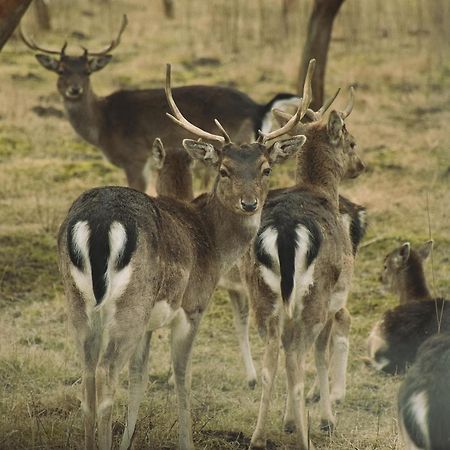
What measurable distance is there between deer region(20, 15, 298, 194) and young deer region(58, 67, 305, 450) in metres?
4.46

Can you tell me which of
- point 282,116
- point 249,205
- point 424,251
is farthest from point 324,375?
point 424,251

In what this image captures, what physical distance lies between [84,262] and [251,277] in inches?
57.6

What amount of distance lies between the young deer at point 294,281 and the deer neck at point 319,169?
18.1 inches

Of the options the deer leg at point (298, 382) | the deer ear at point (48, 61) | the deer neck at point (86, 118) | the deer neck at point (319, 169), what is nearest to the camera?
the deer leg at point (298, 382)

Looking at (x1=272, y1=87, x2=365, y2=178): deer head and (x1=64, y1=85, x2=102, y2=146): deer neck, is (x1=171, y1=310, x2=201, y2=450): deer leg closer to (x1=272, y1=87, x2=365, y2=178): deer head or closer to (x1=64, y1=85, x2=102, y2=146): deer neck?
(x1=272, y1=87, x2=365, y2=178): deer head

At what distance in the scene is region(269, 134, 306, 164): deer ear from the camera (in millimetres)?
6398

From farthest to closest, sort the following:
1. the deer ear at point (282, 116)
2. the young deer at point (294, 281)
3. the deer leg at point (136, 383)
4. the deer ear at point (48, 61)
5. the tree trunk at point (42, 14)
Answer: the tree trunk at point (42, 14) → the deer ear at point (48, 61) → the deer ear at point (282, 116) → the young deer at point (294, 281) → the deer leg at point (136, 383)

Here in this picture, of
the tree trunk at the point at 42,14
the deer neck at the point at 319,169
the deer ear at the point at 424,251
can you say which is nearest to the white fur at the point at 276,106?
the deer ear at the point at 424,251

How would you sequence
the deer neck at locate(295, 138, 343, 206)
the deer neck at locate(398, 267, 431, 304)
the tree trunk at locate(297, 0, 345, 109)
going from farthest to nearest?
the tree trunk at locate(297, 0, 345, 109)
the deer neck at locate(398, 267, 431, 304)
the deer neck at locate(295, 138, 343, 206)

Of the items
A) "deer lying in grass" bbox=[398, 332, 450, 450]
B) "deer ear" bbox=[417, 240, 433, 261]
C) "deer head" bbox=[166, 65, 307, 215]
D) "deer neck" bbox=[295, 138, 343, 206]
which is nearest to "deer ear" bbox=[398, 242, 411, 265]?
"deer ear" bbox=[417, 240, 433, 261]

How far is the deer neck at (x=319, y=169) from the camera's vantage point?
23.7 feet

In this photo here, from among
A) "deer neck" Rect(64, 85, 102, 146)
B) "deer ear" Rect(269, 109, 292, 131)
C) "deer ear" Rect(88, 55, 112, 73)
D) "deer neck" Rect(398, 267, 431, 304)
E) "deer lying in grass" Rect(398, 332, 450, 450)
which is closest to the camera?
"deer lying in grass" Rect(398, 332, 450, 450)

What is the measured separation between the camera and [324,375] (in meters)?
6.96

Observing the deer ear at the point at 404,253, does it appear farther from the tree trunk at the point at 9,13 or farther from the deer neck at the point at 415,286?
the tree trunk at the point at 9,13
